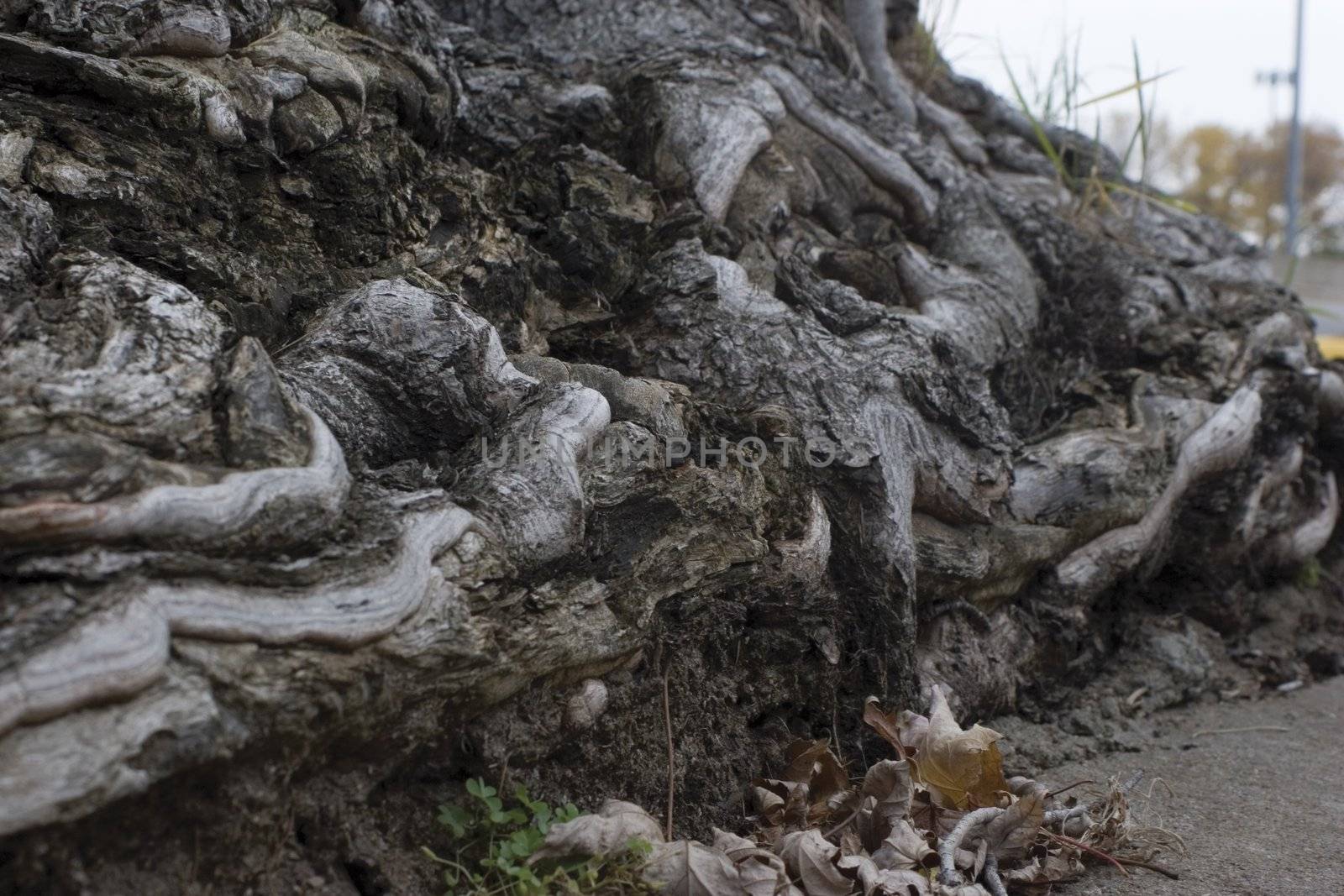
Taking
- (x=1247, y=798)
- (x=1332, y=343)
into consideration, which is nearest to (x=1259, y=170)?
(x=1332, y=343)

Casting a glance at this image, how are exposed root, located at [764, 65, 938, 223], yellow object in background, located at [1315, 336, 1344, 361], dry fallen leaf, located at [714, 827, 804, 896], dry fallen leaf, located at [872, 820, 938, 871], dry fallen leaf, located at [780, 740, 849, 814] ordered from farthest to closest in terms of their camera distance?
1. yellow object in background, located at [1315, 336, 1344, 361]
2. exposed root, located at [764, 65, 938, 223]
3. dry fallen leaf, located at [780, 740, 849, 814]
4. dry fallen leaf, located at [872, 820, 938, 871]
5. dry fallen leaf, located at [714, 827, 804, 896]

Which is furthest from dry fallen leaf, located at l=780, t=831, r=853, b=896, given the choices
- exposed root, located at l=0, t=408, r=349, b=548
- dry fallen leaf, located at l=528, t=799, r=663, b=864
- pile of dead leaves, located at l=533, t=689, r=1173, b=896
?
exposed root, located at l=0, t=408, r=349, b=548

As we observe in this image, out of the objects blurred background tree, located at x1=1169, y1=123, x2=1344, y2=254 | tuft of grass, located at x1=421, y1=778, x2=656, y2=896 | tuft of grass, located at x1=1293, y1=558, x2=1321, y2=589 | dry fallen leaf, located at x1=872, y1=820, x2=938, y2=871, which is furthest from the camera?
blurred background tree, located at x1=1169, y1=123, x2=1344, y2=254

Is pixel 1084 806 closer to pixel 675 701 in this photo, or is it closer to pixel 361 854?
pixel 675 701

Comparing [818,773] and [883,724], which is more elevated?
[883,724]

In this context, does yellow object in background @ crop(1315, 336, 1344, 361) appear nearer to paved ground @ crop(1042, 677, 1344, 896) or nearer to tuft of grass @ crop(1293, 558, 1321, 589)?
tuft of grass @ crop(1293, 558, 1321, 589)

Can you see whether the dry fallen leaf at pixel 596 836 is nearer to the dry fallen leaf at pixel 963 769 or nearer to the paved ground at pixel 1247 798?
the dry fallen leaf at pixel 963 769

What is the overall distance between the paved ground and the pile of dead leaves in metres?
0.11

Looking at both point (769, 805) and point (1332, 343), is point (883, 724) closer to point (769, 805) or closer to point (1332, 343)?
point (769, 805)

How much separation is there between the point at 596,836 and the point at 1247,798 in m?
1.77

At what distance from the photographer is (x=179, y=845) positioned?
63.6 inches

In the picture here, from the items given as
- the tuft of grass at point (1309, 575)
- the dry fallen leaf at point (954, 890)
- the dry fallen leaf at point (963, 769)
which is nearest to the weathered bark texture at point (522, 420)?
the tuft of grass at point (1309, 575)

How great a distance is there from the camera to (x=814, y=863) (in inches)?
80.4

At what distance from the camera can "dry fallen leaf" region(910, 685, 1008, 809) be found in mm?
2332
